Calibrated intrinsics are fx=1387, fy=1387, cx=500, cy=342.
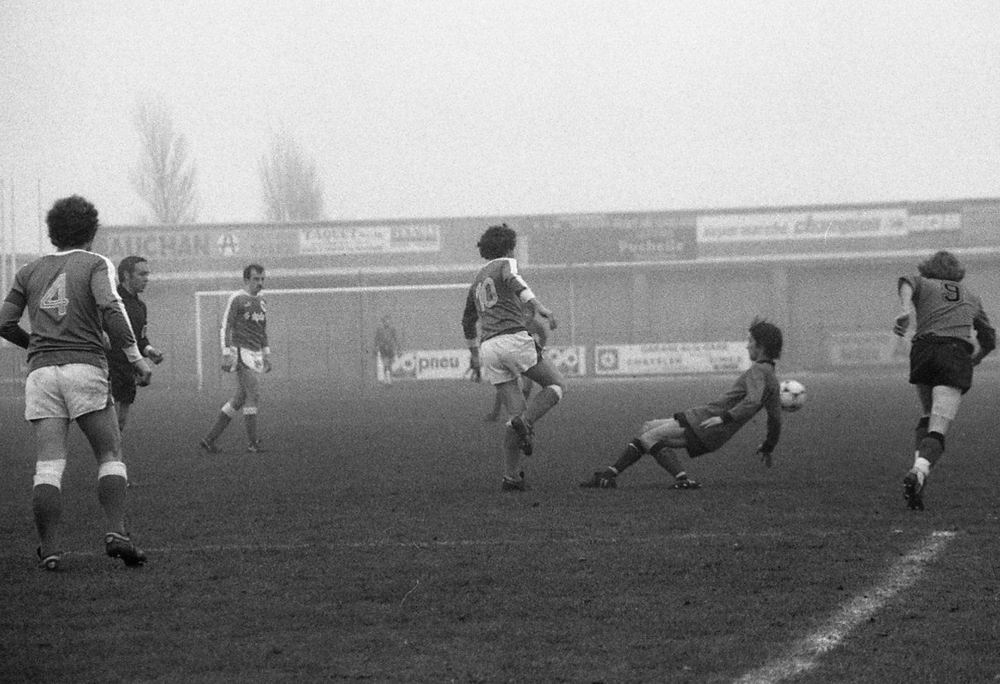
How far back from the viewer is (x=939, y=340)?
8.43m

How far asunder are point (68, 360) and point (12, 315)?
0.35 meters

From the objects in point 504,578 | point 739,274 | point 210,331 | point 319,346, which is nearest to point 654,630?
point 504,578

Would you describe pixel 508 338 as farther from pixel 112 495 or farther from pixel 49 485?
pixel 49 485

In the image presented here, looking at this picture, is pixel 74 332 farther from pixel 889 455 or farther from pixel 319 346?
pixel 319 346

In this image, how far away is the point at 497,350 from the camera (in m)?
9.79

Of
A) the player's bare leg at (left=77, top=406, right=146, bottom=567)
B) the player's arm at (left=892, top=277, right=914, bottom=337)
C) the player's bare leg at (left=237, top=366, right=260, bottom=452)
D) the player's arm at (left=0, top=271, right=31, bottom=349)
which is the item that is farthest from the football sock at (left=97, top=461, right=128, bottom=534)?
the player's bare leg at (left=237, top=366, right=260, bottom=452)

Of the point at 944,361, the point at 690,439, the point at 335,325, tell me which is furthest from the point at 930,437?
the point at 335,325

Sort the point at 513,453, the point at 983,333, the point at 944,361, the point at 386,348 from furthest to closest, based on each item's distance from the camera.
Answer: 1. the point at 386,348
2. the point at 513,453
3. the point at 983,333
4. the point at 944,361

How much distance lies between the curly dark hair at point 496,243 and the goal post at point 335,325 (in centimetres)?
2929

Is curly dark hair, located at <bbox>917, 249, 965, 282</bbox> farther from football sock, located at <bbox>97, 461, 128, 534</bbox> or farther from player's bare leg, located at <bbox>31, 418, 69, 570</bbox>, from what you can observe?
player's bare leg, located at <bbox>31, 418, 69, 570</bbox>

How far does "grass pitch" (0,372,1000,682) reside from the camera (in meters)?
4.52

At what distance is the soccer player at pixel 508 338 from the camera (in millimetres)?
9648

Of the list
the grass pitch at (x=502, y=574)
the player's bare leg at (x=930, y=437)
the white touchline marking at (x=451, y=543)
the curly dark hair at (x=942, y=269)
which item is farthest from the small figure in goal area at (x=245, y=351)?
the player's bare leg at (x=930, y=437)

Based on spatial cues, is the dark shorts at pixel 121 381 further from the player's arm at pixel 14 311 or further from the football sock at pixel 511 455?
the player's arm at pixel 14 311
